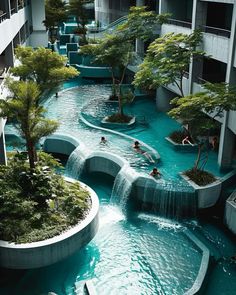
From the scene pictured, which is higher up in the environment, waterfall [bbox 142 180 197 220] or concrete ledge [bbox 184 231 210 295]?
waterfall [bbox 142 180 197 220]

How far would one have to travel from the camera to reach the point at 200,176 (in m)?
19.5

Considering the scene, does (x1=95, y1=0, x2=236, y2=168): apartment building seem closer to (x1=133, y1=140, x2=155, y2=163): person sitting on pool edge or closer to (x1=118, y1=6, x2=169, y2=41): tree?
(x1=118, y1=6, x2=169, y2=41): tree

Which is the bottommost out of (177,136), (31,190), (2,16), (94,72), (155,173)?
(155,173)

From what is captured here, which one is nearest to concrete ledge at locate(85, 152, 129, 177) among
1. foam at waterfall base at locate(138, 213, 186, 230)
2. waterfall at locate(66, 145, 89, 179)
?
waterfall at locate(66, 145, 89, 179)

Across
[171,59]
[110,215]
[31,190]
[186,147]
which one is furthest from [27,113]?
[186,147]

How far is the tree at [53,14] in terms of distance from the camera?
48.2 meters

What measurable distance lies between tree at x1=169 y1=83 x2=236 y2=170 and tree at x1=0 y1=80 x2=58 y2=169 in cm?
635

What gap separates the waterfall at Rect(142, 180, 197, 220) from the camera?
1866cm

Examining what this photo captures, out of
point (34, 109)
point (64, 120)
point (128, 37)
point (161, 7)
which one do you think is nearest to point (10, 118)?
point (34, 109)

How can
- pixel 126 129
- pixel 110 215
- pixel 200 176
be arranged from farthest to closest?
pixel 126 129 < pixel 200 176 < pixel 110 215

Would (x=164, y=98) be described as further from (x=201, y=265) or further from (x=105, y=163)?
(x=201, y=265)

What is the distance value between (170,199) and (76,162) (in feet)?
21.6

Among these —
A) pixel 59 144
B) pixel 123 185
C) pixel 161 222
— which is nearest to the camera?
pixel 161 222

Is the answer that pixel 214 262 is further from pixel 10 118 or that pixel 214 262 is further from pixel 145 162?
pixel 10 118
